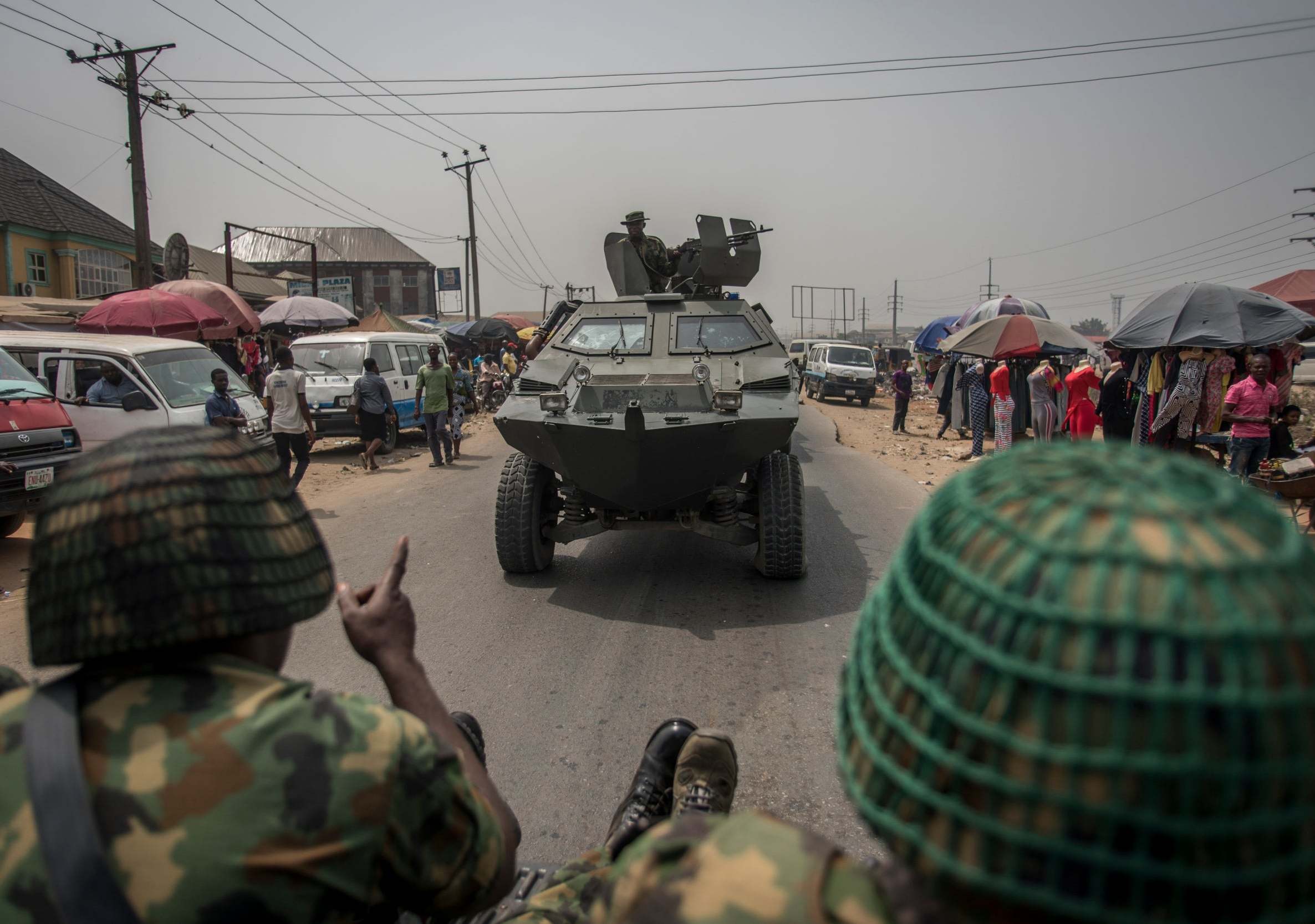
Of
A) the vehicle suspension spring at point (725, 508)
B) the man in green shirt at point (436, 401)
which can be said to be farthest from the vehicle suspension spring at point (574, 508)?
the man in green shirt at point (436, 401)

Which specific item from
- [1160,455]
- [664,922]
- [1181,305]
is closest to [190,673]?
[664,922]

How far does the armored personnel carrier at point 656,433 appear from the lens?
15.8 feet

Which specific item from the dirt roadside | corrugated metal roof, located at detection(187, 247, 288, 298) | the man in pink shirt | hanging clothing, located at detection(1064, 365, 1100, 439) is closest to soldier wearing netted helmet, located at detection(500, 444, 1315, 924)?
the dirt roadside

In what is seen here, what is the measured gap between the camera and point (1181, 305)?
309 inches

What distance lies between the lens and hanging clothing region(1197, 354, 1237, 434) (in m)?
7.79

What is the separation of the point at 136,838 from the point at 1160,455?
1.16 meters

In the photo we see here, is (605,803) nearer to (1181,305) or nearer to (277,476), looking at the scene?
(277,476)

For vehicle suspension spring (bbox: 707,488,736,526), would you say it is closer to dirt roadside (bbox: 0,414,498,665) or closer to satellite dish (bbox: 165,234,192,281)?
dirt roadside (bbox: 0,414,498,665)

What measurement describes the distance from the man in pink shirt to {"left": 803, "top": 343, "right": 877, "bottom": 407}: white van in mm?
13816

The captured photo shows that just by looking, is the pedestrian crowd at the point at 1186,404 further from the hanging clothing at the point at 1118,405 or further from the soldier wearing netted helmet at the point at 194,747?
the soldier wearing netted helmet at the point at 194,747

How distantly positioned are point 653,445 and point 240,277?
28.6m

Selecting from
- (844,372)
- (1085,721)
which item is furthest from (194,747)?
(844,372)

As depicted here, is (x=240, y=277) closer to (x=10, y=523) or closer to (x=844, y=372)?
(x=844, y=372)

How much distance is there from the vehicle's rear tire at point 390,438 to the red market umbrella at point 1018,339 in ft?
24.8
